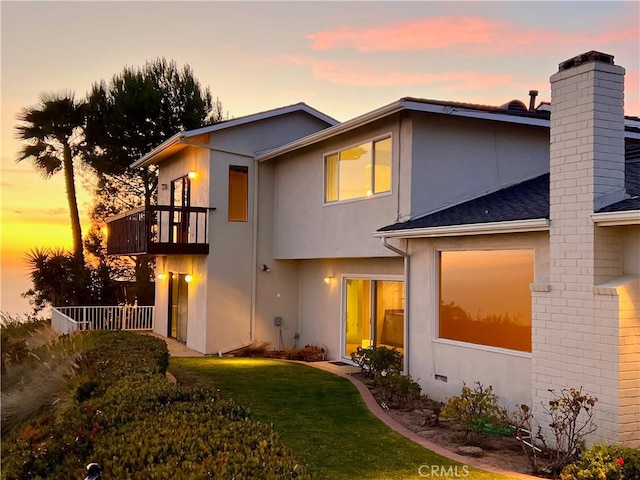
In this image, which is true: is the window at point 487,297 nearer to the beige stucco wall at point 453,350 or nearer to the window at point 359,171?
the beige stucco wall at point 453,350

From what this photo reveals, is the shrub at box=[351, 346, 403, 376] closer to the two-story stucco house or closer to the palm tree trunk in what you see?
the two-story stucco house

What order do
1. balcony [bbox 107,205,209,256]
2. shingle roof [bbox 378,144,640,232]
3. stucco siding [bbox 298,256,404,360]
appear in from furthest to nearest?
balcony [bbox 107,205,209,256], stucco siding [bbox 298,256,404,360], shingle roof [bbox 378,144,640,232]

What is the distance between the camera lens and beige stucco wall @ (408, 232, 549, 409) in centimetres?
867

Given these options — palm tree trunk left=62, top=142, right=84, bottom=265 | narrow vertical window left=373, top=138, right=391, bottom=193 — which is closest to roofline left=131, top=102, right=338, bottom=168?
narrow vertical window left=373, top=138, right=391, bottom=193

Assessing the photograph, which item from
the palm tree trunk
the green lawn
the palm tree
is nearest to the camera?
the green lawn

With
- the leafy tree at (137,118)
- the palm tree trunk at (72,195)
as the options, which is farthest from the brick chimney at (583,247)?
the palm tree trunk at (72,195)

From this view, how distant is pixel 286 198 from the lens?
663 inches

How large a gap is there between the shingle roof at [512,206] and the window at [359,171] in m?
1.32

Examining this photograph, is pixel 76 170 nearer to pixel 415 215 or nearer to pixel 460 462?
pixel 415 215

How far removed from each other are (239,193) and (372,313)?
5.92m

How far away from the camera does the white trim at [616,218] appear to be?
662cm

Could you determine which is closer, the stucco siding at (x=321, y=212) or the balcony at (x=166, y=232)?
the stucco siding at (x=321, y=212)

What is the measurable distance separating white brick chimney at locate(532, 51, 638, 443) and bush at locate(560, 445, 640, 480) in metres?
0.86

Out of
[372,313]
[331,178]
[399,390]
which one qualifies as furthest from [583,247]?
[331,178]
